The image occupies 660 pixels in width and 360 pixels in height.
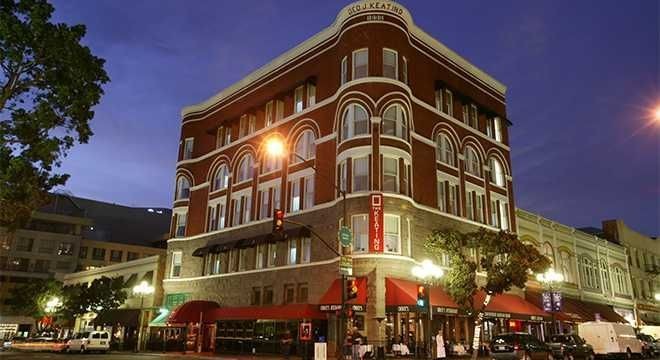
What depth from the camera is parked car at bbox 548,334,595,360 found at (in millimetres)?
31328

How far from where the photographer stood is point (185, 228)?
50875 mm

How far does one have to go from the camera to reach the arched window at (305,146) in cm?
4003

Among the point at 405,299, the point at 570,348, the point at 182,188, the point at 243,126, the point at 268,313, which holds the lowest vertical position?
the point at 570,348

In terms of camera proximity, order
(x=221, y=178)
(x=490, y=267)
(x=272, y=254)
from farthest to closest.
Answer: (x=221, y=178), (x=272, y=254), (x=490, y=267)

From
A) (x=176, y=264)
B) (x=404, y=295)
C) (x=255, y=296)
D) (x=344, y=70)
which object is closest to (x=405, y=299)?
(x=404, y=295)

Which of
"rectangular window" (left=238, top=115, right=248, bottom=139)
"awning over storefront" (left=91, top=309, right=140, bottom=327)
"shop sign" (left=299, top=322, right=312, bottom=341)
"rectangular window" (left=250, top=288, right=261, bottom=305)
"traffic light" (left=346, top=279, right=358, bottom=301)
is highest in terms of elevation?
"rectangular window" (left=238, top=115, right=248, bottom=139)

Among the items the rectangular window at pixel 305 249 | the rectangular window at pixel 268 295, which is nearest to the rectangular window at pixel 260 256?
the rectangular window at pixel 268 295

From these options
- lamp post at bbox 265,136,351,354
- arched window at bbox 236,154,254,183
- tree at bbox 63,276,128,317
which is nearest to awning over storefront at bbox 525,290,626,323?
lamp post at bbox 265,136,351,354

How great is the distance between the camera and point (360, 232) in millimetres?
32938

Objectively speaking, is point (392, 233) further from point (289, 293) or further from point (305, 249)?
point (289, 293)

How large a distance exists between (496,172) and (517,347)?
21.7m

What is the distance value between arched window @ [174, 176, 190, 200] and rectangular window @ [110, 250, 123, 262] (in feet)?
166

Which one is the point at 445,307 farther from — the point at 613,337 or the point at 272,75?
the point at 272,75

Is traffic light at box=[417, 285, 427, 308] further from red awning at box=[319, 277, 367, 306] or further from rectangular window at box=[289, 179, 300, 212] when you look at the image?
rectangular window at box=[289, 179, 300, 212]
